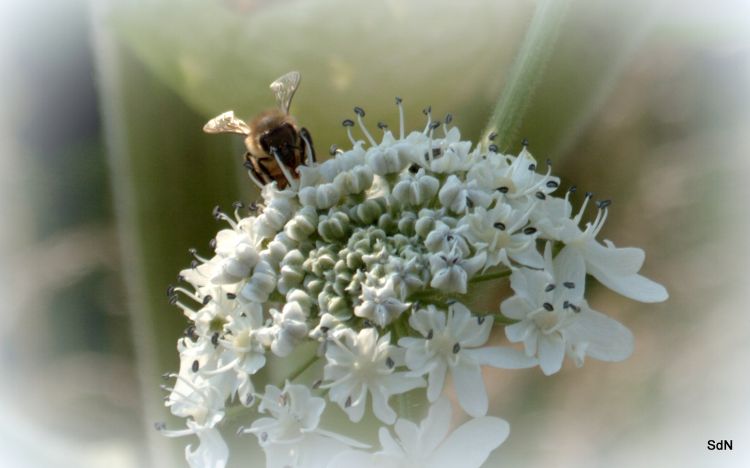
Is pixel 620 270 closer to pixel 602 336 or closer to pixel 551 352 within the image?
pixel 602 336

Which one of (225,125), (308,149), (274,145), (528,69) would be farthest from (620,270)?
(225,125)

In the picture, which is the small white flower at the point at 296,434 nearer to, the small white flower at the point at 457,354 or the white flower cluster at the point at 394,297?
the white flower cluster at the point at 394,297

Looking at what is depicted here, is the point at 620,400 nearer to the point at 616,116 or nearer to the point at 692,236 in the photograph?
the point at 692,236

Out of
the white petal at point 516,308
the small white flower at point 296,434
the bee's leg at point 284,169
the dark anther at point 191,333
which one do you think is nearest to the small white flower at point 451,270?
the white petal at point 516,308

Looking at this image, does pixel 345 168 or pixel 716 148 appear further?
pixel 716 148

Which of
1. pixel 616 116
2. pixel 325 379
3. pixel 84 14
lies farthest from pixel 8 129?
pixel 616 116
